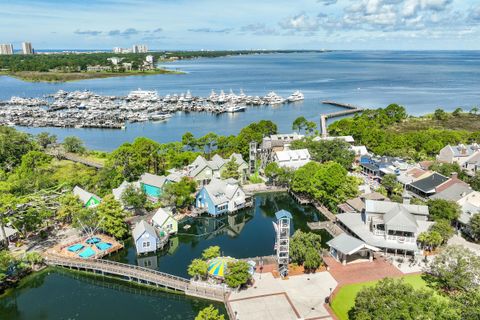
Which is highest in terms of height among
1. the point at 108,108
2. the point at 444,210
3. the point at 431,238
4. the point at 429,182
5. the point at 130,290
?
the point at 108,108

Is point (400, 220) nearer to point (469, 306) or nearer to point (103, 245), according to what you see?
point (469, 306)

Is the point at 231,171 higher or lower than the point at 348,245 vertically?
higher

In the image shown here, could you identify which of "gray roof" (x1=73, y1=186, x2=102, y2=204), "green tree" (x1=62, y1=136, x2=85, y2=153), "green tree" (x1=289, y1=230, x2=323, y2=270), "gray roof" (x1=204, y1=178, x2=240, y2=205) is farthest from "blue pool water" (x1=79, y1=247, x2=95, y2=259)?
"green tree" (x1=62, y1=136, x2=85, y2=153)

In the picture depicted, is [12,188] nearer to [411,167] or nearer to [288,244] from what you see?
[288,244]

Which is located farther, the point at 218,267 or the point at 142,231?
the point at 142,231

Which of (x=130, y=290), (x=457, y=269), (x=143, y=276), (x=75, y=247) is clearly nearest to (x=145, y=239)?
(x=143, y=276)

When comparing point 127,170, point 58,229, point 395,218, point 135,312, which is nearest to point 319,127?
point 127,170

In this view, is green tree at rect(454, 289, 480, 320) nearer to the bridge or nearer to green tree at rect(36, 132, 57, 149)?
the bridge

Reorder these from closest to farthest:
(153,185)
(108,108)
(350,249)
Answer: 1. (350,249)
2. (153,185)
3. (108,108)
